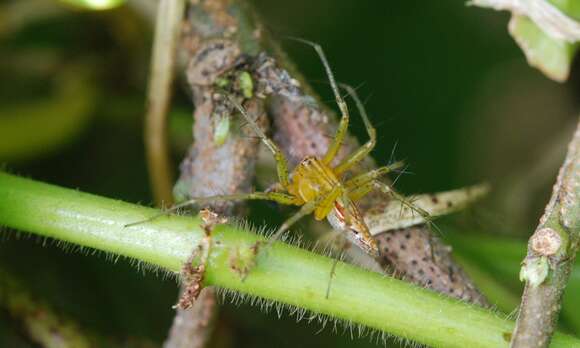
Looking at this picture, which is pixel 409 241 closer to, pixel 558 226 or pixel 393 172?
pixel 393 172

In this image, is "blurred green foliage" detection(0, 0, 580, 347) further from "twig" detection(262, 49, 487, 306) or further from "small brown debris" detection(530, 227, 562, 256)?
"small brown debris" detection(530, 227, 562, 256)

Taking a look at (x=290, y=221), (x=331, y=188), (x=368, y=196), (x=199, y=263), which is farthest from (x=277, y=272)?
(x=368, y=196)

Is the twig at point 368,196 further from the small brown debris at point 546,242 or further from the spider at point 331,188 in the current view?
the small brown debris at point 546,242

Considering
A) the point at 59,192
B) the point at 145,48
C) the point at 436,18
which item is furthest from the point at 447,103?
Result: the point at 59,192

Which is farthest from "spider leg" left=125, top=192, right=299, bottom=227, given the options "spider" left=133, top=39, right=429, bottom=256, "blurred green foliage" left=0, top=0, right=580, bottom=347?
"blurred green foliage" left=0, top=0, right=580, bottom=347

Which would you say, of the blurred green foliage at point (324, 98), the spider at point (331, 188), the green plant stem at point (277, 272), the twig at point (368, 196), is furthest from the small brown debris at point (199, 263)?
the blurred green foliage at point (324, 98)
